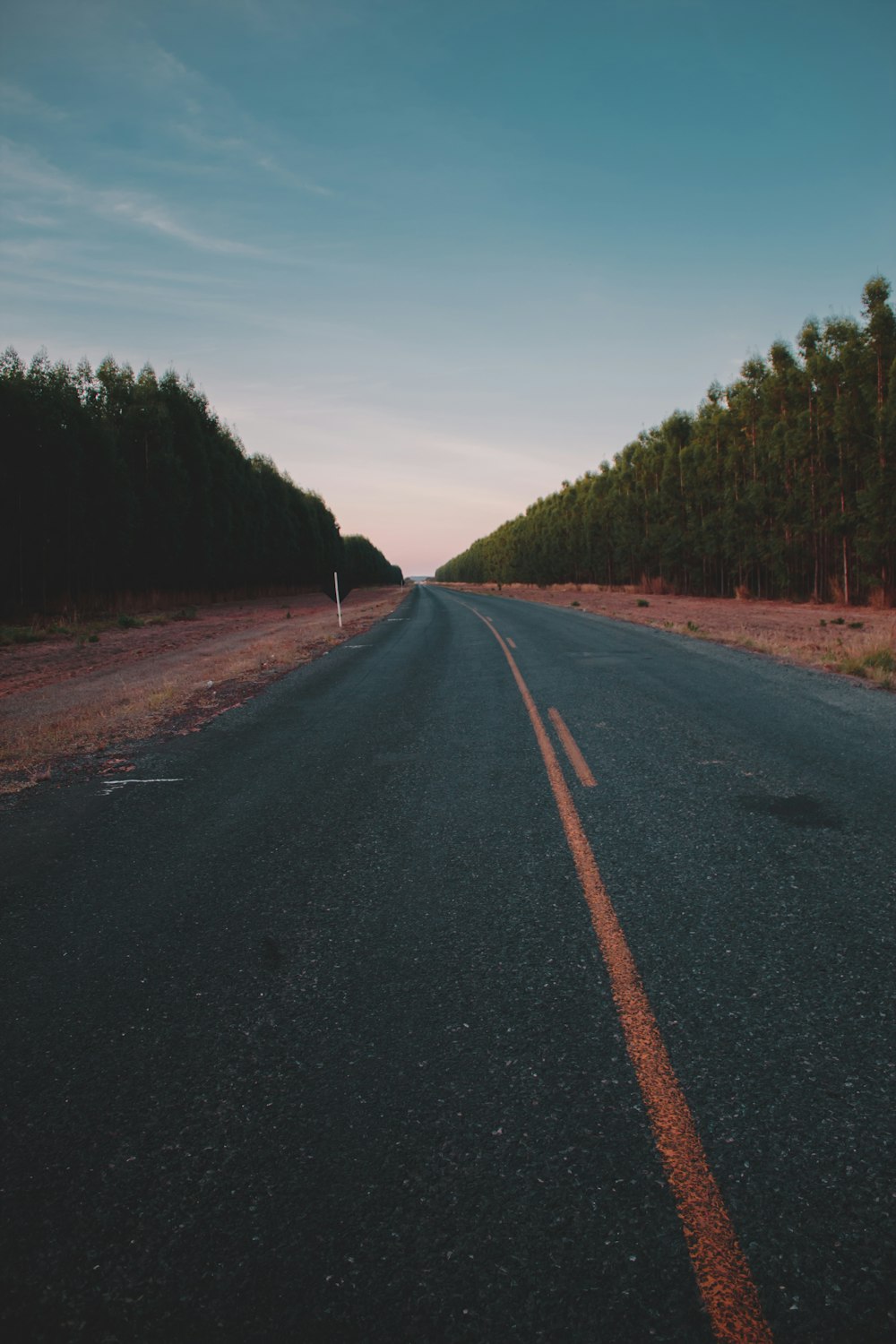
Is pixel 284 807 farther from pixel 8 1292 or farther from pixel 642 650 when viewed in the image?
pixel 642 650

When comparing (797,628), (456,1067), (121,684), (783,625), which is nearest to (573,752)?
(456,1067)

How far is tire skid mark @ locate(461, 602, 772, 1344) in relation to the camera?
1561mm

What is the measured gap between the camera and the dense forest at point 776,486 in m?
25.0

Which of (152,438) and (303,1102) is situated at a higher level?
(152,438)

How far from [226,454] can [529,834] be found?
1743 inches

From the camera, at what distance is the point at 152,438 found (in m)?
34.8

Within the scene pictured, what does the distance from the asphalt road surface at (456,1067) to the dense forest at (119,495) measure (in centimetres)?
2487

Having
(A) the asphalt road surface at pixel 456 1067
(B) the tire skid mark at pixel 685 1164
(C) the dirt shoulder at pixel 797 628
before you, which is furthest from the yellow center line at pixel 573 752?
(C) the dirt shoulder at pixel 797 628

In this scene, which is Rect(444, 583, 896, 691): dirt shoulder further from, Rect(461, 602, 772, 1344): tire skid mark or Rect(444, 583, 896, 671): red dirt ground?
Rect(461, 602, 772, 1344): tire skid mark

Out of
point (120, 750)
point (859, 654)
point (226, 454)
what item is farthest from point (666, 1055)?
point (226, 454)

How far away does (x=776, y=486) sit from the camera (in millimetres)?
33062

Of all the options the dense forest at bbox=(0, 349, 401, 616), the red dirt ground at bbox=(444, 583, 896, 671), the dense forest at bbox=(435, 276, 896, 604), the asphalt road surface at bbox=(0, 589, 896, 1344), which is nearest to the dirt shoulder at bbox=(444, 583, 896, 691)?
the red dirt ground at bbox=(444, 583, 896, 671)

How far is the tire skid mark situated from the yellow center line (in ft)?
7.43

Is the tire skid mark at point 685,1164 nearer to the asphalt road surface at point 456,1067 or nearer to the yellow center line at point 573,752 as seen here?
the asphalt road surface at point 456,1067
